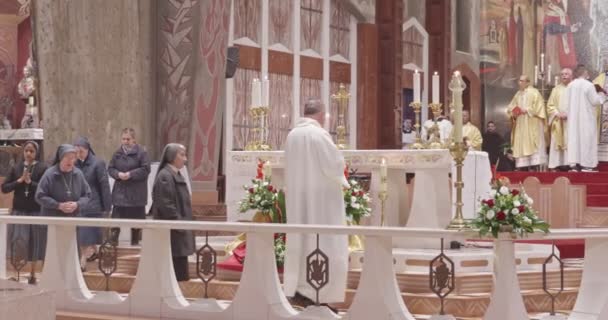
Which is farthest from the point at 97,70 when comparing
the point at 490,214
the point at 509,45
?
the point at 509,45

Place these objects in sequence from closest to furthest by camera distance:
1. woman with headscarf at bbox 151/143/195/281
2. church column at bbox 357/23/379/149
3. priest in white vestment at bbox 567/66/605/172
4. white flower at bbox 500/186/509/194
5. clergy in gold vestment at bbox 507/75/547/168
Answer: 1. white flower at bbox 500/186/509/194
2. woman with headscarf at bbox 151/143/195/281
3. priest in white vestment at bbox 567/66/605/172
4. clergy in gold vestment at bbox 507/75/547/168
5. church column at bbox 357/23/379/149

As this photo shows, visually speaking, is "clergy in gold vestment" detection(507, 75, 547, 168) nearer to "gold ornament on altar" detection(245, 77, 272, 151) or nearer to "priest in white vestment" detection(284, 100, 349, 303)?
"gold ornament on altar" detection(245, 77, 272, 151)

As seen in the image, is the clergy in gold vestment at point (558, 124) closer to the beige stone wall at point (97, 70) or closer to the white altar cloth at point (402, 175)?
the beige stone wall at point (97, 70)

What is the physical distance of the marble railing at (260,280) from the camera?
23.8 ft

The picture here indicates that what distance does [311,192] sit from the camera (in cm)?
903

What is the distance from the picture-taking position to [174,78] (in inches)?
576

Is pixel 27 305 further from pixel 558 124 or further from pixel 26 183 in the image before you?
pixel 558 124

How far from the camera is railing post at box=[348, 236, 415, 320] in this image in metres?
7.59

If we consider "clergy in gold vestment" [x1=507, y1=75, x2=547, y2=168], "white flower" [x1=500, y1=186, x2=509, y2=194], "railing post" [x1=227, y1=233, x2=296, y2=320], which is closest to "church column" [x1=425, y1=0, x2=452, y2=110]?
"clergy in gold vestment" [x1=507, y1=75, x2=547, y2=168]

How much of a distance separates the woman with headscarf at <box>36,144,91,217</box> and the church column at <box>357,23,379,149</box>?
37.3ft

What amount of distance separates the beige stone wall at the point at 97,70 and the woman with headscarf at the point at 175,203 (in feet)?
12.2

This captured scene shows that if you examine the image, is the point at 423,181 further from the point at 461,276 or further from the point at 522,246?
the point at 461,276

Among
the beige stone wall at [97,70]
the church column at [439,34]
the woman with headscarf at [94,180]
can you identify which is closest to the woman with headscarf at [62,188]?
the woman with headscarf at [94,180]

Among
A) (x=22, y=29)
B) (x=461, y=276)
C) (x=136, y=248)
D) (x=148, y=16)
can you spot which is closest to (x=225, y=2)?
(x=148, y=16)
